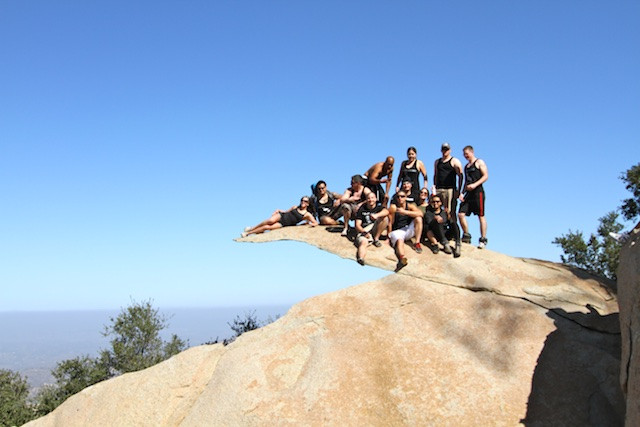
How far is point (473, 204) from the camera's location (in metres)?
12.1

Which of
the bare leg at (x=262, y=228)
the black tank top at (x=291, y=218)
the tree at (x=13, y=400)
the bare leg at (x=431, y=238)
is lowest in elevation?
the tree at (x=13, y=400)

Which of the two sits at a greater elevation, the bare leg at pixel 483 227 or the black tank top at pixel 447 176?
the black tank top at pixel 447 176

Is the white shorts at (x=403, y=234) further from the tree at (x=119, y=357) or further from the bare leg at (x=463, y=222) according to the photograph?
the tree at (x=119, y=357)

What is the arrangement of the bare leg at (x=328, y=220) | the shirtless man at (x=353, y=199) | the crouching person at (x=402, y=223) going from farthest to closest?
the bare leg at (x=328, y=220)
the shirtless man at (x=353, y=199)
the crouching person at (x=402, y=223)

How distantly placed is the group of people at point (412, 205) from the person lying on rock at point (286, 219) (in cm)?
51

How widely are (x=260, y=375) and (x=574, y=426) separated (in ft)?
15.6

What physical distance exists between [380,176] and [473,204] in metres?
2.28

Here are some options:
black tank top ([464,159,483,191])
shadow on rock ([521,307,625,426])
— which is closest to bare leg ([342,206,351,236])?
black tank top ([464,159,483,191])

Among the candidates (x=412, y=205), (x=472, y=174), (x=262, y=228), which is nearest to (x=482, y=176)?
(x=472, y=174)

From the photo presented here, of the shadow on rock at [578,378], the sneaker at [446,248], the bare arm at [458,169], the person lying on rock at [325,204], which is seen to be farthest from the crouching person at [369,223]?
the shadow on rock at [578,378]

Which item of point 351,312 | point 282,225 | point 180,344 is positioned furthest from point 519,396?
point 180,344

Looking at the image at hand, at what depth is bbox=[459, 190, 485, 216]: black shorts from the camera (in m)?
12.0

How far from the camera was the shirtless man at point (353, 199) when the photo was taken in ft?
40.7

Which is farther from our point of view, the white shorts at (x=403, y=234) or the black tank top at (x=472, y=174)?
the black tank top at (x=472, y=174)
